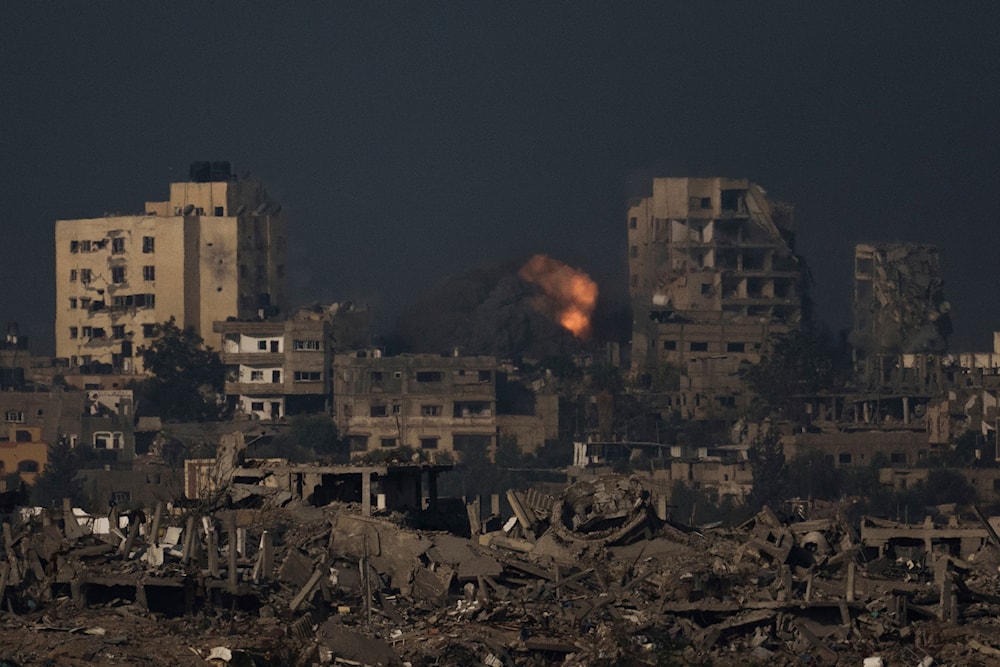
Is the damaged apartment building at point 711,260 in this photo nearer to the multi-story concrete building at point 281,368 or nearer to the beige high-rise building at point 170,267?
the multi-story concrete building at point 281,368

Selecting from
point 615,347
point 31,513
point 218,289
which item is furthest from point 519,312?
point 31,513

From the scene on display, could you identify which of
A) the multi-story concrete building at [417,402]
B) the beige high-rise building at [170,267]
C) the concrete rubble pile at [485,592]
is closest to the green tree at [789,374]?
the multi-story concrete building at [417,402]

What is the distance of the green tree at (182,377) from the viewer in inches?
5443

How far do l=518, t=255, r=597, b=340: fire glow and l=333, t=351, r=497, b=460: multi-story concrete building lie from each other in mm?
21952

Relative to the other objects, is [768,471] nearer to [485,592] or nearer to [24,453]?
[24,453]

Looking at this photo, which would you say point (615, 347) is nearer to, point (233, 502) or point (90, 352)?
point (90, 352)

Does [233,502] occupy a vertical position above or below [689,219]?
below

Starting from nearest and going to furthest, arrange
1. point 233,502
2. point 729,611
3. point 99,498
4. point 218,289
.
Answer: point 729,611, point 233,502, point 99,498, point 218,289

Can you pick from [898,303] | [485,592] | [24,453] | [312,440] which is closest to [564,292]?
[898,303]

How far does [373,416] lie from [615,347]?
2030 centimetres

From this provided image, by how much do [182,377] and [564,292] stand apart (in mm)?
26296

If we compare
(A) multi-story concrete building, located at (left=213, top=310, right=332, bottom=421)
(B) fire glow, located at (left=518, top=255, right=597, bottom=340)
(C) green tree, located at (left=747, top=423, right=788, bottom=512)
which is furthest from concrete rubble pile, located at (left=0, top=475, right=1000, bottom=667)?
(B) fire glow, located at (left=518, top=255, right=597, bottom=340)

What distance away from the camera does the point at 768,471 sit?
4820 inches

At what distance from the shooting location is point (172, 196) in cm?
15225
